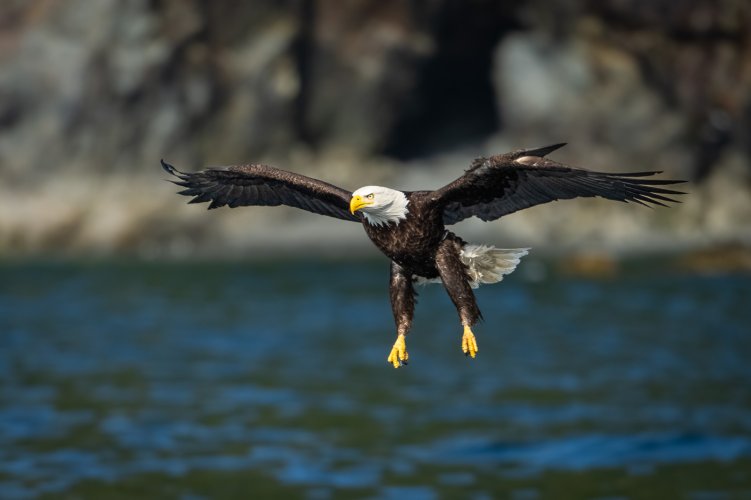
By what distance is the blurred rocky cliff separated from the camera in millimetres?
55750

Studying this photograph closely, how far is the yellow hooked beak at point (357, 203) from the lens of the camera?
254 inches

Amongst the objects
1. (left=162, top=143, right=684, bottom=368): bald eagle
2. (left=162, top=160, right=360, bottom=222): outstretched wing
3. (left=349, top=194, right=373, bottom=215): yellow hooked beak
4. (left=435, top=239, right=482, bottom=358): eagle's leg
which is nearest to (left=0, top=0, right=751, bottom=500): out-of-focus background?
(left=162, top=160, right=360, bottom=222): outstretched wing

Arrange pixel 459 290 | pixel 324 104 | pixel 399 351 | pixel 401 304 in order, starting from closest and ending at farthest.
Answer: pixel 459 290, pixel 399 351, pixel 401 304, pixel 324 104

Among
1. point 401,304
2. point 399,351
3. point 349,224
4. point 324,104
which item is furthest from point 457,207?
point 349,224

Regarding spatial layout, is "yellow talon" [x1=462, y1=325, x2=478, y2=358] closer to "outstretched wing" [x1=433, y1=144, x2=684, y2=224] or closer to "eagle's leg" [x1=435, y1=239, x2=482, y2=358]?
"eagle's leg" [x1=435, y1=239, x2=482, y2=358]

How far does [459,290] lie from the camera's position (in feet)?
21.8

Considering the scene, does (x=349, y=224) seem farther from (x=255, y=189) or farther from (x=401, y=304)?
(x=401, y=304)

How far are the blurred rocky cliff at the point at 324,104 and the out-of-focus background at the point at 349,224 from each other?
0.34 feet

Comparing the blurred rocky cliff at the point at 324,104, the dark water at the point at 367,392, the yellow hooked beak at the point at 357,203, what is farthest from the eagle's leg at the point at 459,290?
the blurred rocky cliff at the point at 324,104

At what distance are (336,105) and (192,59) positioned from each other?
7148 millimetres

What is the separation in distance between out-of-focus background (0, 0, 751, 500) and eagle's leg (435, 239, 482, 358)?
1979cm

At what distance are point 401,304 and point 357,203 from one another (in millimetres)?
785

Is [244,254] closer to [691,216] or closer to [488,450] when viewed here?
[691,216]

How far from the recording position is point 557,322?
125ft
